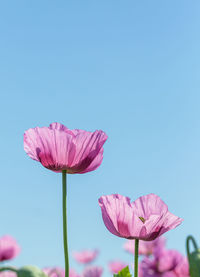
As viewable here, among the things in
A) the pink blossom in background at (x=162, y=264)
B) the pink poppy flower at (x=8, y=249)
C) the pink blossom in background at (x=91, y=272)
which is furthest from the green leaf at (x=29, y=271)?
the pink poppy flower at (x=8, y=249)

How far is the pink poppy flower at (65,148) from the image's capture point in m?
1.57

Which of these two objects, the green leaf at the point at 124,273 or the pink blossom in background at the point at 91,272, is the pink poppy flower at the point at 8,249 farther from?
the green leaf at the point at 124,273

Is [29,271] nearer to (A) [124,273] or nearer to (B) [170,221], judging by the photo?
(A) [124,273]

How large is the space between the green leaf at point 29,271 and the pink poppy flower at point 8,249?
401 centimetres

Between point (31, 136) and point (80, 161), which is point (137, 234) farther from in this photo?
point (31, 136)

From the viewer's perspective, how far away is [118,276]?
130cm

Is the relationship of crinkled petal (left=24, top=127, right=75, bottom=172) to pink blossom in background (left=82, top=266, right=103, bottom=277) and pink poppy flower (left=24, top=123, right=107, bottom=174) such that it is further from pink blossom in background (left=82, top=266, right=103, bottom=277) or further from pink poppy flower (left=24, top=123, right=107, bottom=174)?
pink blossom in background (left=82, top=266, right=103, bottom=277)

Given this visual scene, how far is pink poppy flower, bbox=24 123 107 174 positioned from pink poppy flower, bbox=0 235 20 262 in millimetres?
3545

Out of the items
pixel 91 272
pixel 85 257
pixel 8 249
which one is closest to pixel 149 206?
pixel 91 272

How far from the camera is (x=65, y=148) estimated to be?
5.16 ft

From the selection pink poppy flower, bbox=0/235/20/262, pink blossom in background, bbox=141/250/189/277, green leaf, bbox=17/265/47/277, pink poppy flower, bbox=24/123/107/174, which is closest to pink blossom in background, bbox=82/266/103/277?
pink blossom in background, bbox=141/250/189/277

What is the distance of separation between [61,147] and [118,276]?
46 cm

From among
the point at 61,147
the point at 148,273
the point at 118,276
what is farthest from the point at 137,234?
the point at 148,273

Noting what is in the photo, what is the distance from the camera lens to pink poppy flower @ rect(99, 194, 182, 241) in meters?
1.46
